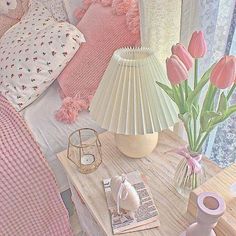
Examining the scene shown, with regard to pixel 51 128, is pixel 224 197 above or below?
above

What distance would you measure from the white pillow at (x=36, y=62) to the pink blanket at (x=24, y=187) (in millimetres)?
154

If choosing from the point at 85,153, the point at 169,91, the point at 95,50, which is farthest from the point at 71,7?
the point at 169,91

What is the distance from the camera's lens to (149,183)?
2.93 feet

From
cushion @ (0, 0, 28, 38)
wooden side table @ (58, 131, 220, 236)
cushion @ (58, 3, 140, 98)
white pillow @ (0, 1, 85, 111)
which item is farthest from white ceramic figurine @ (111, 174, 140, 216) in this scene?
cushion @ (0, 0, 28, 38)

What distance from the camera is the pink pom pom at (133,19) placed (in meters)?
1.17

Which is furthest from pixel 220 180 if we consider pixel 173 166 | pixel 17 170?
pixel 17 170

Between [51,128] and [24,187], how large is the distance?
0.81 ft

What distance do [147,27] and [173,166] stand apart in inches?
16.2

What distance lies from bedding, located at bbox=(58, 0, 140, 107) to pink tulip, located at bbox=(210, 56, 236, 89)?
61 centimetres

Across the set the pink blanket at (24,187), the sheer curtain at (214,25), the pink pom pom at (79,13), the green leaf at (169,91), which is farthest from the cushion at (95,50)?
the green leaf at (169,91)

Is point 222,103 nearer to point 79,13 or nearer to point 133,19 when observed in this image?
point 133,19

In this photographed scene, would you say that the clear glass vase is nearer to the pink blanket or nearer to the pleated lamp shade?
the pleated lamp shade

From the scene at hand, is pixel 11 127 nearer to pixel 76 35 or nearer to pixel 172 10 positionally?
pixel 76 35

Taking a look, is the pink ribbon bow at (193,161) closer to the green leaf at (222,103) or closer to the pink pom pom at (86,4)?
the green leaf at (222,103)
